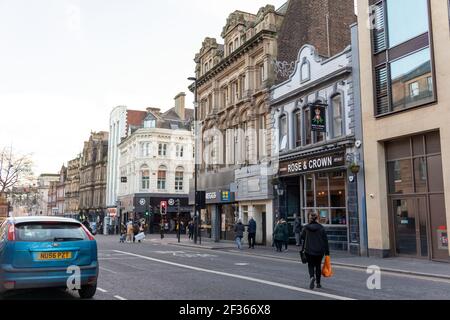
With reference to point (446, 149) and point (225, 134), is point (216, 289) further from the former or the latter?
point (225, 134)

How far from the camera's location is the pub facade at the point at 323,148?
790 inches

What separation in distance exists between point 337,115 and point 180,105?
4380 centimetres

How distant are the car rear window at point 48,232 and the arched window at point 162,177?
49349mm

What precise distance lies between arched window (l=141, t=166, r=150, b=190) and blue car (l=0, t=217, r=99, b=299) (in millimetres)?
48686

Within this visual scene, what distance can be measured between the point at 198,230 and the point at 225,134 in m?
7.41

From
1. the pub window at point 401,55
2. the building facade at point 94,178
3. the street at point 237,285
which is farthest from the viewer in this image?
the building facade at point 94,178

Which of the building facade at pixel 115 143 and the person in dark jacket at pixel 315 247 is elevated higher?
the building facade at pixel 115 143

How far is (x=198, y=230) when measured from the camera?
31719mm

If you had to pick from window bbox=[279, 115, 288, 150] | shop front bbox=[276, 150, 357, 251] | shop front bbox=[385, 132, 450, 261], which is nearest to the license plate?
shop front bbox=[385, 132, 450, 261]

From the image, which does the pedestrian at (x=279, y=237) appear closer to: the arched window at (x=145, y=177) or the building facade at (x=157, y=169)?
the building facade at (x=157, y=169)

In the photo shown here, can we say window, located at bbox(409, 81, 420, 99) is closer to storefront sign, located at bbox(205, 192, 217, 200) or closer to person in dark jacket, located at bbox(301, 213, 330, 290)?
person in dark jacket, located at bbox(301, 213, 330, 290)

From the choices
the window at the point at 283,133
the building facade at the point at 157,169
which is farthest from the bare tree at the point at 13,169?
the window at the point at 283,133

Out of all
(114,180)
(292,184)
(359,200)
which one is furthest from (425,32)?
(114,180)
